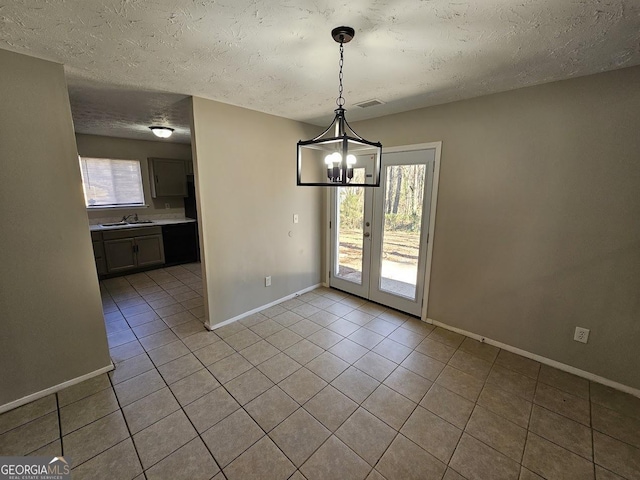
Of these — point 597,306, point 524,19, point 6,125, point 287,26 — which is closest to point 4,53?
point 6,125

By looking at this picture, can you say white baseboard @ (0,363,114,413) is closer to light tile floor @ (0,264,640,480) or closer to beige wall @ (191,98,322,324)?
light tile floor @ (0,264,640,480)

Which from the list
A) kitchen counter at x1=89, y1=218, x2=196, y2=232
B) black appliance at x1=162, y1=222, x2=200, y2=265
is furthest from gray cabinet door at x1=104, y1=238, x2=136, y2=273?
black appliance at x1=162, y1=222, x2=200, y2=265

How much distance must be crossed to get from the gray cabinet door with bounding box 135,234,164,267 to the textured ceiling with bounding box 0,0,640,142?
2.77 meters

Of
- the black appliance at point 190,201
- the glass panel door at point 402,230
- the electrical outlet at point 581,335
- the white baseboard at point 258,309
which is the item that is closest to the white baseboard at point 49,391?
the white baseboard at point 258,309

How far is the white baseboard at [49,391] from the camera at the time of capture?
1928mm

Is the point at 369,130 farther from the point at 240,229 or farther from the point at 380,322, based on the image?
the point at 380,322

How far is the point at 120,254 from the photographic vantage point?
4547mm

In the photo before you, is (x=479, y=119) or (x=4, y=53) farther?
(x=479, y=119)

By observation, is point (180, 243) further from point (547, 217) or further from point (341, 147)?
point (547, 217)

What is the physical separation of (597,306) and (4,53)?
15.0ft

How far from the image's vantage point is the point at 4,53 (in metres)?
1.69

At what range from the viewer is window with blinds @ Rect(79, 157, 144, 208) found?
4.63 m

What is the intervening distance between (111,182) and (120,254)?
1377mm

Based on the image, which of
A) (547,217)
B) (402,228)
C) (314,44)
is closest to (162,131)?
(314,44)
